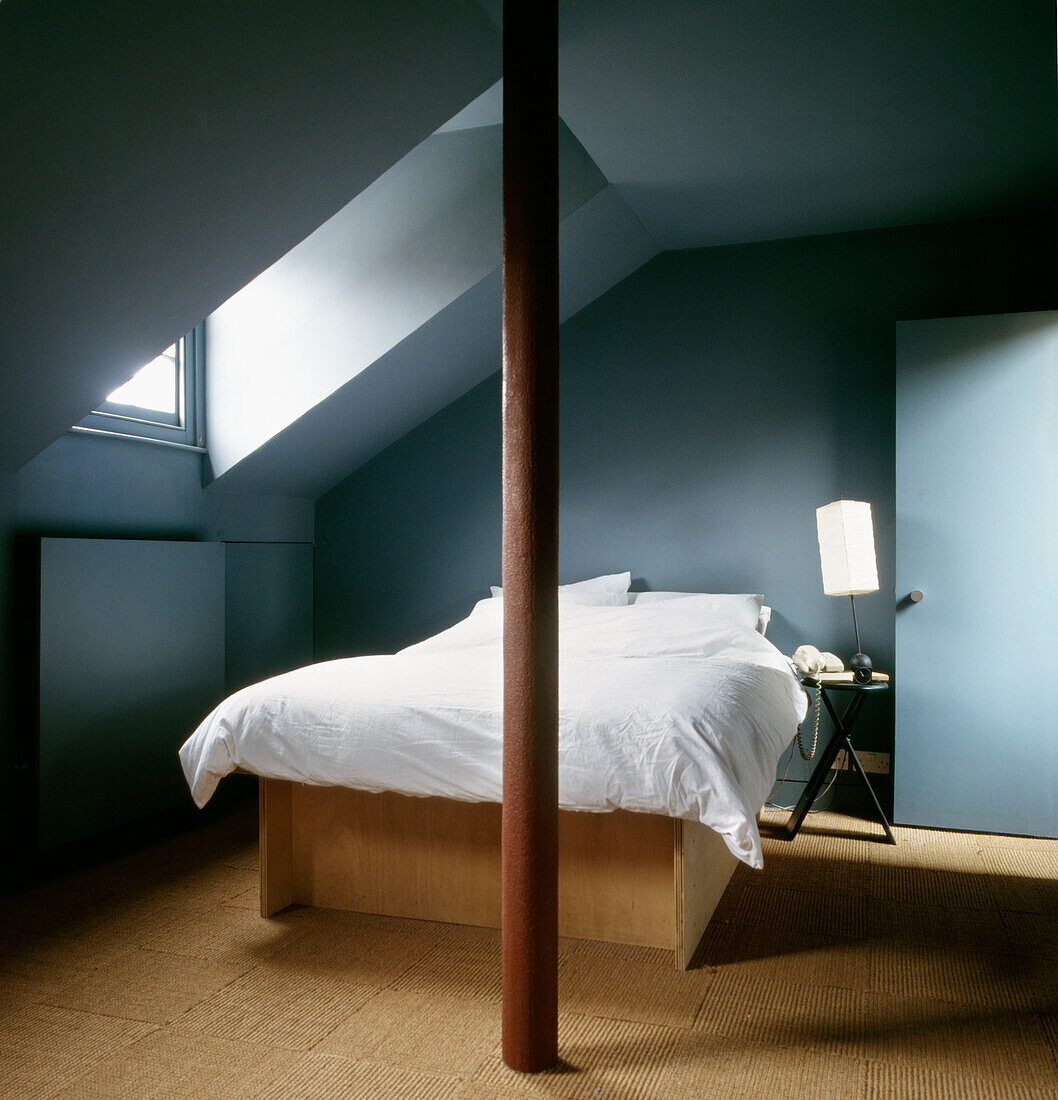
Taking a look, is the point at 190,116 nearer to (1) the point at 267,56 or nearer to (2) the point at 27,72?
(1) the point at 267,56

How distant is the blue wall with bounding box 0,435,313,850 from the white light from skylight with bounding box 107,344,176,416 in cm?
19

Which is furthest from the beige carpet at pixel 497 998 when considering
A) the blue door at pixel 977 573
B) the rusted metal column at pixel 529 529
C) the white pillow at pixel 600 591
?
the white pillow at pixel 600 591

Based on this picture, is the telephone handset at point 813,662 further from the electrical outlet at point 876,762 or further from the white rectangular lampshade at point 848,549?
the electrical outlet at point 876,762

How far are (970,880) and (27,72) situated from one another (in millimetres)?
3498

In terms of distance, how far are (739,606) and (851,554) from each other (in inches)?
20.0

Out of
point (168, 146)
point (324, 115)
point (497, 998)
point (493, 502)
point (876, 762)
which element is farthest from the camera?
point (493, 502)

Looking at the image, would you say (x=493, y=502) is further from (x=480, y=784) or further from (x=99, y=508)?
(x=480, y=784)

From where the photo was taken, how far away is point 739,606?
3887 mm

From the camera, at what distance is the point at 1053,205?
3869 mm

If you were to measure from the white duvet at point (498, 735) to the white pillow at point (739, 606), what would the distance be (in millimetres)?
588

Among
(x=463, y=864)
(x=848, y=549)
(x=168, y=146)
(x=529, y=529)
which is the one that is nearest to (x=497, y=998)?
(x=463, y=864)

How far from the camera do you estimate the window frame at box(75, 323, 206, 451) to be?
3709mm

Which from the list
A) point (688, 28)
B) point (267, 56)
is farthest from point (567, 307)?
point (267, 56)

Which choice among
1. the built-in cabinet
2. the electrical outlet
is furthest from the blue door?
the built-in cabinet
